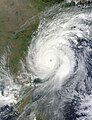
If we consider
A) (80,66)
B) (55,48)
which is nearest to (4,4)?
(55,48)

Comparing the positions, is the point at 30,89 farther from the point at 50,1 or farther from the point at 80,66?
the point at 50,1

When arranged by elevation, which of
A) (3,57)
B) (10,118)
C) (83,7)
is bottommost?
(10,118)

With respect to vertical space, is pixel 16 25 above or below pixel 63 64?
above

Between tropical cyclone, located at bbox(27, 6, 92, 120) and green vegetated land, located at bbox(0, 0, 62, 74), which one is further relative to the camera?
green vegetated land, located at bbox(0, 0, 62, 74)

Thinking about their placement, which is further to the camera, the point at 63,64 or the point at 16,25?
the point at 16,25
